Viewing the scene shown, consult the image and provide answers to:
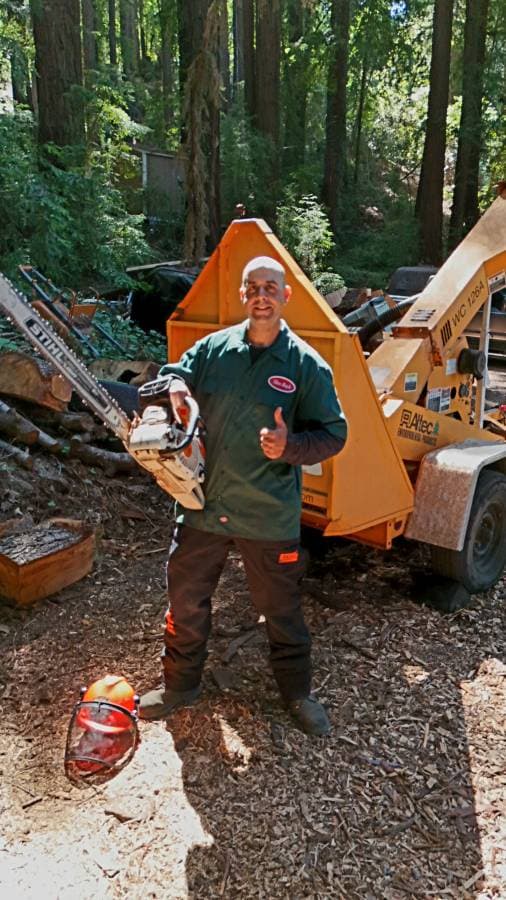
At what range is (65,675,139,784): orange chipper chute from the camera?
9.65ft

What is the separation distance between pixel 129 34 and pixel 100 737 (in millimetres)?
37969

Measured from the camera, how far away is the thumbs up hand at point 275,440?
267 cm

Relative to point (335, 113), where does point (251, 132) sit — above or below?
below

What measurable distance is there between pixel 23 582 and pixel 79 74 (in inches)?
387

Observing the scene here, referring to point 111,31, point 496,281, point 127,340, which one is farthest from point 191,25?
point 111,31

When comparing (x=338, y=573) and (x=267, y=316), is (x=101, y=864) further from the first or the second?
(x=338, y=573)

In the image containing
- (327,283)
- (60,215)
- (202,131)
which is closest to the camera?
(60,215)

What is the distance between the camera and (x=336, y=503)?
3.65 m

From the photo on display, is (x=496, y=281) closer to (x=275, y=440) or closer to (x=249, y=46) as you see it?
(x=275, y=440)

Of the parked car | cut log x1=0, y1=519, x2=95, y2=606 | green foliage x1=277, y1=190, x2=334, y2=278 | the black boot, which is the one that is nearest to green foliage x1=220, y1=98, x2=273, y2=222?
green foliage x1=277, y1=190, x2=334, y2=278

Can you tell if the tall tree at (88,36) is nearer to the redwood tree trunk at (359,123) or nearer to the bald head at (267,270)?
the redwood tree trunk at (359,123)

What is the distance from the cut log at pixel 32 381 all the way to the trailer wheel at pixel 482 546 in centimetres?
299

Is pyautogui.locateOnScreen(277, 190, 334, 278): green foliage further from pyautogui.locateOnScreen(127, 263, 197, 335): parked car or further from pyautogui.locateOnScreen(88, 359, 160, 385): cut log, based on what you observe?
pyautogui.locateOnScreen(88, 359, 160, 385): cut log

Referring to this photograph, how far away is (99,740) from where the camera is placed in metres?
2.99
